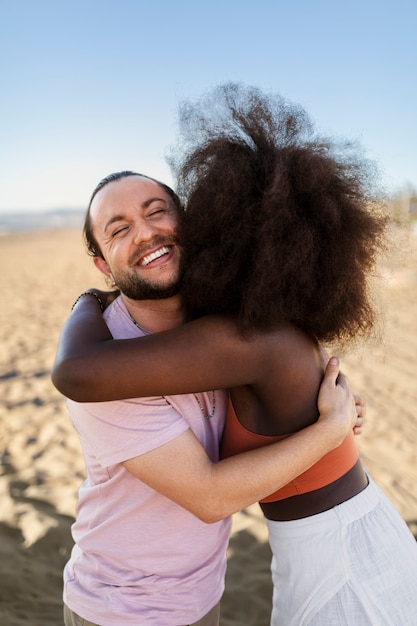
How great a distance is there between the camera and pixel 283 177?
5.59 ft

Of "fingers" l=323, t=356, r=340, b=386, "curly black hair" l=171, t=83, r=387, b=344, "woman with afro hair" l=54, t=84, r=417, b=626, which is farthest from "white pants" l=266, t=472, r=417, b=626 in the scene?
"curly black hair" l=171, t=83, r=387, b=344

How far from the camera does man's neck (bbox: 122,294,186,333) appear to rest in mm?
2068

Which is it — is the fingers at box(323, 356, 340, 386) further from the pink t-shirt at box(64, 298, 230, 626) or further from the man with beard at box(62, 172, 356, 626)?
the pink t-shirt at box(64, 298, 230, 626)

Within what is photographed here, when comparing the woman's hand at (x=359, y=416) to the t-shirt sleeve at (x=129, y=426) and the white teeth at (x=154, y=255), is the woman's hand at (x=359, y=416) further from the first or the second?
the white teeth at (x=154, y=255)

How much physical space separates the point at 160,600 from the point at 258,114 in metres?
1.75

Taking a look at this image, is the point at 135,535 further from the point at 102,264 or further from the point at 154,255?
the point at 102,264

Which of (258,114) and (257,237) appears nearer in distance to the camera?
(257,237)

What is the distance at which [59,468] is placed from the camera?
4902 millimetres

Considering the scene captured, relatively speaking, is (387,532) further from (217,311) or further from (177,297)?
(177,297)

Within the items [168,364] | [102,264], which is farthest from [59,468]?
[168,364]

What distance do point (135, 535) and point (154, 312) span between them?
82 cm

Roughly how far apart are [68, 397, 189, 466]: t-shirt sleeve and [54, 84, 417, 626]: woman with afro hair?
4.7 inches

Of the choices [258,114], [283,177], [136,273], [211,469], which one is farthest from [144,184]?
Result: [211,469]

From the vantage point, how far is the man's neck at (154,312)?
207 centimetres
